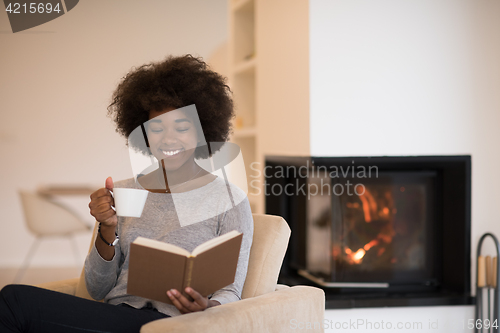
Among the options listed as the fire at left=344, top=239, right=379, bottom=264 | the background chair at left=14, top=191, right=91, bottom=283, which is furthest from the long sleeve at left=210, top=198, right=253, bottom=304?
the background chair at left=14, top=191, right=91, bottom=283

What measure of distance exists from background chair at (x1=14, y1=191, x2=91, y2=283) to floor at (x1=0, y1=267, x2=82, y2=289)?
A: 0.46m

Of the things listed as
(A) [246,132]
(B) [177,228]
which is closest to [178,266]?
(B) [177,228]

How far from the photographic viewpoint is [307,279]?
2365mm

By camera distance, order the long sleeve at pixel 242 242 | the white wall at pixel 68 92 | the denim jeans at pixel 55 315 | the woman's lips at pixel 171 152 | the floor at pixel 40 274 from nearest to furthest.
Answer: the denim jeans at pixel 55 315
the long sleeve at pixel 242 242
the woman's lips at pixel 171 152
the floor at pixel 40 274
the white wall at pixel 68 92

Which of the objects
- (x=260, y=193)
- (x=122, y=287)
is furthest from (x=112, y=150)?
(x=122, y=287)

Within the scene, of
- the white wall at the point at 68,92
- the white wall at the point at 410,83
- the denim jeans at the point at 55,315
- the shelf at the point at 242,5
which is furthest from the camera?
the white wall at the point at 68,92

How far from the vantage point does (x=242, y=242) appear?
1262 mm

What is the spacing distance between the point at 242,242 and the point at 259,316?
0.21m

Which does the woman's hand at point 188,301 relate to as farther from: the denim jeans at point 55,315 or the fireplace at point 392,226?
the fireplace at point 392,226

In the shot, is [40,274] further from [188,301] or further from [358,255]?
[188,301]

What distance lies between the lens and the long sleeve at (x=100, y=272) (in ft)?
4.20

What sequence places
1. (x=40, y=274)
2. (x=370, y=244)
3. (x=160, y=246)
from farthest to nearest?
(x=40, y=274), (x=370, y=244), (x=160, y=246)

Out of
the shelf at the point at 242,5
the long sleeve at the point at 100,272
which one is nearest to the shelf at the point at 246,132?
the shelf at the point at 242,5

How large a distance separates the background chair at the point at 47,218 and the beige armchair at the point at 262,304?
189 centimetres
